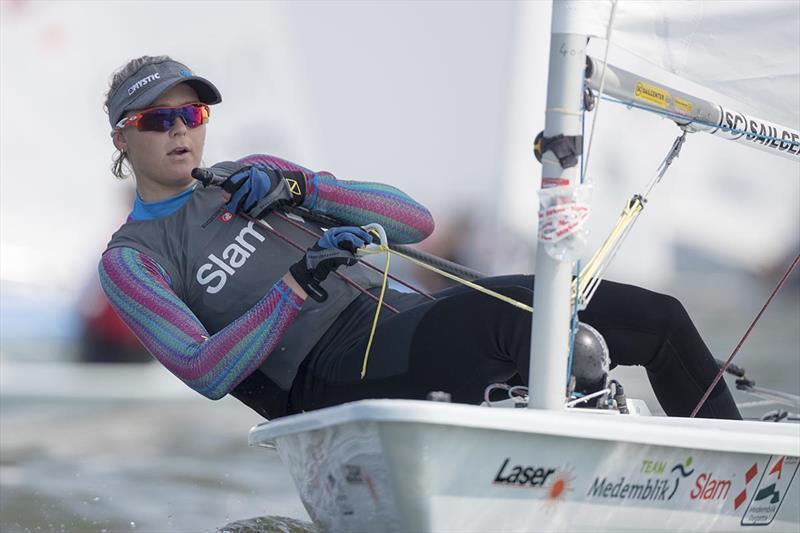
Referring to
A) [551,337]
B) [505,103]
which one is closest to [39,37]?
[505,103]

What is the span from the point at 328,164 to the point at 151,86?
4717 millimetres

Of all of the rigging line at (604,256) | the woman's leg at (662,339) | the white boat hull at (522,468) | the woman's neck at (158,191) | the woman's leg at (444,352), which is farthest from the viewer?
the woman's neck at (158,191)

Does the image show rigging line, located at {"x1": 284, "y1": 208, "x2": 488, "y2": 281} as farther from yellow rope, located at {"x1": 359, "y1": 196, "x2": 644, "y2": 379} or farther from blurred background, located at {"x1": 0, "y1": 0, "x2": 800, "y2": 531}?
blurred background, located at {"x1": 0, "y1": 0, "x2": 800, "y2": 531}

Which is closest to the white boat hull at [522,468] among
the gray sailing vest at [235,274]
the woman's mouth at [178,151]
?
the gray sailing vest at [235,274]

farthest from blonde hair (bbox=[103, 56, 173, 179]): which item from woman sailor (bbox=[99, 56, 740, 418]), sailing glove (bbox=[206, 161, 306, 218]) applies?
sailing glove (bbox=[206, 161, 306, 218])

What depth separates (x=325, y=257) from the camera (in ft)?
6.43

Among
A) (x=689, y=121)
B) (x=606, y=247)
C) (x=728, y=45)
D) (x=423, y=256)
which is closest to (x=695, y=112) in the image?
(x=689, y=121)

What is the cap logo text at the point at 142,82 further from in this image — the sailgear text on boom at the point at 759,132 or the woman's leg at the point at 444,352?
the sailgear text on boom at the point at 759,132

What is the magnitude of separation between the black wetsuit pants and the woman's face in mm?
401

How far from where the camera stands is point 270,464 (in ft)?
13.4

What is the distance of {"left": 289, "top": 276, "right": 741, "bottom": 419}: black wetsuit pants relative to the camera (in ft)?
6.72

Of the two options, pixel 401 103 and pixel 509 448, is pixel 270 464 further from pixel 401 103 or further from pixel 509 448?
pixel 401 103

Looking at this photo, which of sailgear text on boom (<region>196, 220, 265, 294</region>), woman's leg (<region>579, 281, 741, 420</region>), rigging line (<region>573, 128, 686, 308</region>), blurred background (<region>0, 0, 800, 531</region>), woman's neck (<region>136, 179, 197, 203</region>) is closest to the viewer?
rigging line (<region>573, 128, 686, 308</region>)

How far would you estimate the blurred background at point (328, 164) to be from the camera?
5754 mm
